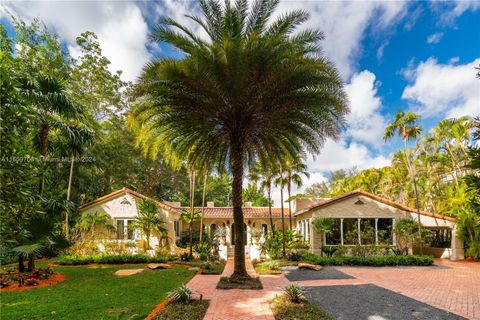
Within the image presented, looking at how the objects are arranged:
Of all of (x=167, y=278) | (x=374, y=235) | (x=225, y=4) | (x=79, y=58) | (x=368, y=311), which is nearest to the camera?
(x=368, y=311)

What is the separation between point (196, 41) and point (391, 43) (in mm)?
11148

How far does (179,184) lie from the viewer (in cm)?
3969

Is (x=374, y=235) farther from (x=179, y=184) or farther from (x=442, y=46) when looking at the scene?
(x=179, y=184)

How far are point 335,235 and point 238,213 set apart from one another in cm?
1163

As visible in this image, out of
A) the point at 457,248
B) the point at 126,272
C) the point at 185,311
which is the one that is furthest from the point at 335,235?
the point at 185,311

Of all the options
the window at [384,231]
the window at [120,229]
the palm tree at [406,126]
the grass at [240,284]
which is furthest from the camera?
the window at [120,229]

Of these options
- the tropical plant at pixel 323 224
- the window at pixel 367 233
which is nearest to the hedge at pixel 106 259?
the tropical plant at pixel 323 224

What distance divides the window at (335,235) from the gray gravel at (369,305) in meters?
9.77

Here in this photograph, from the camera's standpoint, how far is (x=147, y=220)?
22.1 metres

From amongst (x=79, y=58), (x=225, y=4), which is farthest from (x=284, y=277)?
(x=79, y=58)

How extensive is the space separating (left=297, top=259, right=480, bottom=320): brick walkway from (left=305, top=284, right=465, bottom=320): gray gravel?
636 mm

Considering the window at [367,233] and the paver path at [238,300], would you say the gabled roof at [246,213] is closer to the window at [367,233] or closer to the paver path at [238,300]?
the window at [367,233]

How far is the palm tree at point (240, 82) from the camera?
10.4 meters

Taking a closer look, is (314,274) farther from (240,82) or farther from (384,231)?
(240,82)
